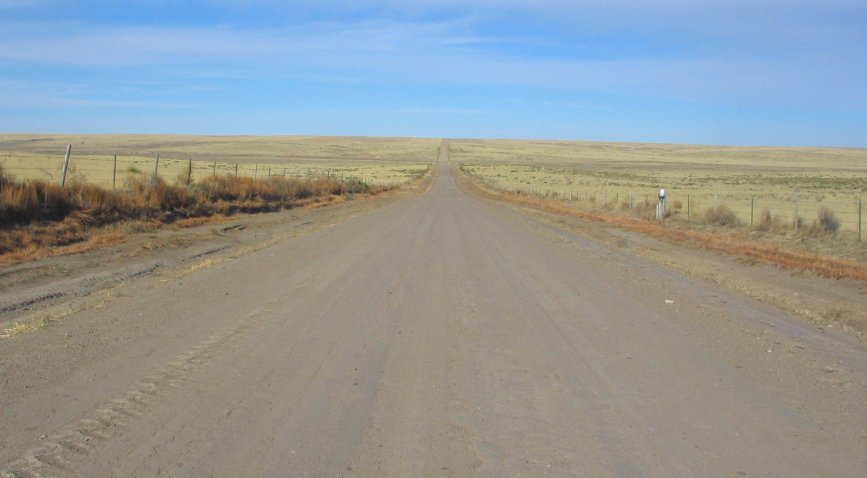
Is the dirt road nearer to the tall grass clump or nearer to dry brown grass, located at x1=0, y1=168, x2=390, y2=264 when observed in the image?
dry brown grass, located at x1=0, y1=168, x2=390, y2=264

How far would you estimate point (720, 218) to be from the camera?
2642 cm

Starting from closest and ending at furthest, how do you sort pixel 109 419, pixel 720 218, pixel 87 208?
1. pixel 109 419
2. pixel 87 208
3. pixel 720 218

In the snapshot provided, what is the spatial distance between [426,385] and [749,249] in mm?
14649

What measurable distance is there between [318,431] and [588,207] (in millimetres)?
34293

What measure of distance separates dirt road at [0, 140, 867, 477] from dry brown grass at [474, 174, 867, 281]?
4.54 m

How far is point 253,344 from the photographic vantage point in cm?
743

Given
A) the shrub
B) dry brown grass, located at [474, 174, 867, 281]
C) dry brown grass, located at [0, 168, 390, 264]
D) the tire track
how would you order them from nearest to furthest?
the tire track
dry brown grass, located at [474, 174, 867, 281]
dry brown grass, located at [0, 168, 390, 264]
the shrub

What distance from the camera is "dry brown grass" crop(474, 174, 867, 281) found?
1441 centimetres

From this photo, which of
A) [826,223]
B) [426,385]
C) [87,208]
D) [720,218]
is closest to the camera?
[426,385]

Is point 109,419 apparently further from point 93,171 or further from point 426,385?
point 93,171

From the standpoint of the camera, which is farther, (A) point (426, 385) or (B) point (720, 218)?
(B) point (720, 218)

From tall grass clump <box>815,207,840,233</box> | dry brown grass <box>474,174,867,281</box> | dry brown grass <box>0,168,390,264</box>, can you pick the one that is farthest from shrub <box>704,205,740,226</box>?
dry brown grass <box>0,168,390,264</box>

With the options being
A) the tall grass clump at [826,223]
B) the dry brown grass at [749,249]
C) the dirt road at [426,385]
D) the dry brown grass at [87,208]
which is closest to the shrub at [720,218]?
the dry brown grass at [749,249]

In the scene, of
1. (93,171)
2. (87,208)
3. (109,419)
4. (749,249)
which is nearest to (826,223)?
(749,249)
